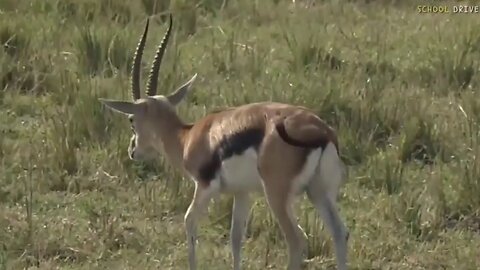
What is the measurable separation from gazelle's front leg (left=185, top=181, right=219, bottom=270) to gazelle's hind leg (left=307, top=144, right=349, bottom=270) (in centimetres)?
49

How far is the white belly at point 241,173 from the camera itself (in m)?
5.58

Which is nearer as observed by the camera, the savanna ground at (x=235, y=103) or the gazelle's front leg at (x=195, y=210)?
the gazelle's front leg at (x=195, y=210)

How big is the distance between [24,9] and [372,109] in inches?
168

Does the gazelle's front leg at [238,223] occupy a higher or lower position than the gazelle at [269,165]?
lower

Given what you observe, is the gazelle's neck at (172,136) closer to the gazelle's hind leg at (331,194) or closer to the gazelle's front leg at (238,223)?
the gazelle's front leg at (238,223)

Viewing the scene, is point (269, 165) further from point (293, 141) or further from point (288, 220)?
point (288, 220)

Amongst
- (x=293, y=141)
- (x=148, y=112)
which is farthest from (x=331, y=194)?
(x=148, y=112)

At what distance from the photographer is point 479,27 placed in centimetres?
1057

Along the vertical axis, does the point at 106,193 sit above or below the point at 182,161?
below

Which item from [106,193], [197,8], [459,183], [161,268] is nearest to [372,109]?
[459,183]

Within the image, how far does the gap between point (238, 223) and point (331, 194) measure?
2.18 ft

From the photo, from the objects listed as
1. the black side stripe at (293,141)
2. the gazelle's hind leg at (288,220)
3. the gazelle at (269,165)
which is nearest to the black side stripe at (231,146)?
the gazelle at (269,165)

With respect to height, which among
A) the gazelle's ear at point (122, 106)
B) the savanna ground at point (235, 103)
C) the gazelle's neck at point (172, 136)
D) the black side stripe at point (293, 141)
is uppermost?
the black side stripe at point (293, 141)

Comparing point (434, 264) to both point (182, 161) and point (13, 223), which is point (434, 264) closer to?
point (182, 161)
